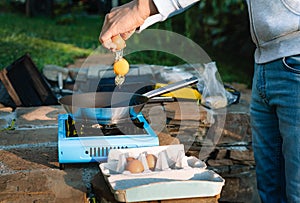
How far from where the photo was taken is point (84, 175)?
2.21 metres

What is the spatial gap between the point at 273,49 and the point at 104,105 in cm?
91

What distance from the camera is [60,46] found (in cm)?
694

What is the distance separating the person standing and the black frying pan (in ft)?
1.31

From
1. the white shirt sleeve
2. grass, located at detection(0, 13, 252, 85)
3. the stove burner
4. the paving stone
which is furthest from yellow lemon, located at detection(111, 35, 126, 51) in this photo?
grass, located at detection(0, 13, 252, 85)

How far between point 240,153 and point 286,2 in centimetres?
192

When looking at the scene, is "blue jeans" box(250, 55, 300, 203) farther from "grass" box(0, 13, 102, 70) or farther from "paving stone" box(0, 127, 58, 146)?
"grass" box(0, 13, 102, 70)

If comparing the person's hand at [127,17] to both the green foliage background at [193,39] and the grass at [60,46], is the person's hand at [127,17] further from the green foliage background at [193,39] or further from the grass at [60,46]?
the green foliage background at [193,39]

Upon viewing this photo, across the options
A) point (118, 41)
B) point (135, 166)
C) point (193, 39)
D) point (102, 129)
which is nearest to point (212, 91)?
point (102, 129)

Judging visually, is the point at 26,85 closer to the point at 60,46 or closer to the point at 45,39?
the point at 60,46

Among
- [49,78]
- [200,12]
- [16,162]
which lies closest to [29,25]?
[200,12]

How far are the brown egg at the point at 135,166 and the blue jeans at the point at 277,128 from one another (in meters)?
0.64

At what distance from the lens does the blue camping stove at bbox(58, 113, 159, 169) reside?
7.32ft

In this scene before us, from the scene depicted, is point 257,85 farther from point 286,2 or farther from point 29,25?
point 29,25

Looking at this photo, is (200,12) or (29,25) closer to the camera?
(200,12)
